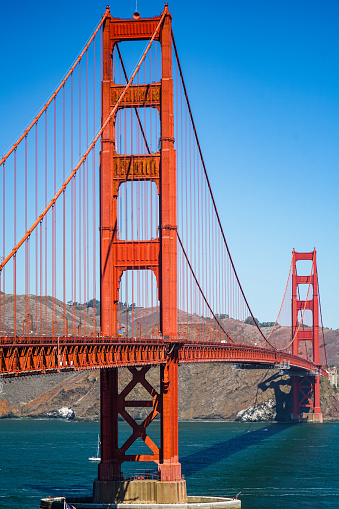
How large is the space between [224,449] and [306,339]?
5794 cm

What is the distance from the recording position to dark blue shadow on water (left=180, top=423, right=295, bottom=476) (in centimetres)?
7192

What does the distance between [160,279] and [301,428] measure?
79970 mm

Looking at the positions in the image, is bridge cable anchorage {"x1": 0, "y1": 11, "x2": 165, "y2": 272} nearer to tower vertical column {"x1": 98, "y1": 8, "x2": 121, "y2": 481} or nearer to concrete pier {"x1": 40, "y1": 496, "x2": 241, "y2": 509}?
tower vertical column {"x1": 98, "y1": 8, "x2": 121, "y2": 481}

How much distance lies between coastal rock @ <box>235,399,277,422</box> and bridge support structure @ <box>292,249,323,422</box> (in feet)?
12.7

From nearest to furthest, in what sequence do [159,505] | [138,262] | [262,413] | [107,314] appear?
[159,505], [107,314], [138,262], [262,413]

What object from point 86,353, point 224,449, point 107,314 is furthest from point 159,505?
point 224,449

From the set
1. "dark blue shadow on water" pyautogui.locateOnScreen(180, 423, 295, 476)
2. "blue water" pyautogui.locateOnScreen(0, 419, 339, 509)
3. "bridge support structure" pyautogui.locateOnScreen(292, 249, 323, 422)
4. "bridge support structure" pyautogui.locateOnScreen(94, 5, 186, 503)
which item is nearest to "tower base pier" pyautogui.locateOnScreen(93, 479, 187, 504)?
"bridge support structure" pyautogui.locateOnScreen(94, 5, 186, 503)

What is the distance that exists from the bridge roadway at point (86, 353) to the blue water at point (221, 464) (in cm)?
899

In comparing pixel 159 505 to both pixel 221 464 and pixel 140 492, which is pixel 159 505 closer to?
pixel 140 492

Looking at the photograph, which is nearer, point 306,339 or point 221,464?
point 221,464

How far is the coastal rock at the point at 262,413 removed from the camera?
141375mm

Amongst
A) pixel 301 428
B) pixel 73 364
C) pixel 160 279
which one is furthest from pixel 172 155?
pixel 301 428

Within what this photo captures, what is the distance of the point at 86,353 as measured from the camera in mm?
37062

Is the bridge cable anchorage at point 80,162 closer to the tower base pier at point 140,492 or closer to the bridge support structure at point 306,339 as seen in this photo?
the tower base pier at point 140,492
